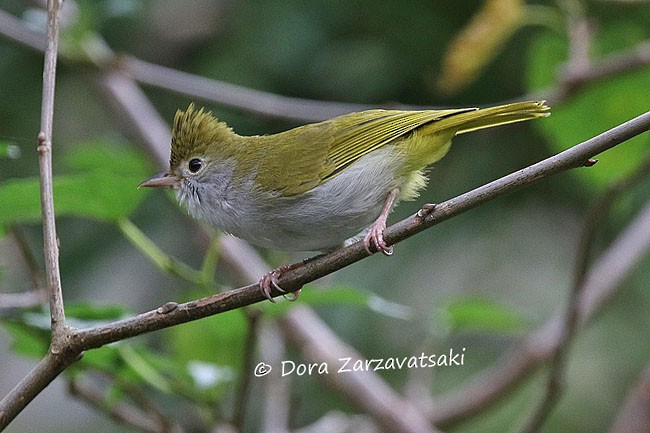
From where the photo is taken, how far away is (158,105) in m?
5.28

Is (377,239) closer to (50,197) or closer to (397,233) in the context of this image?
(397,233)

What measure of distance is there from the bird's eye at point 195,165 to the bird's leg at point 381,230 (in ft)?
1.96

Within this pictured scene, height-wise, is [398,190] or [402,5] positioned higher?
[402,5]

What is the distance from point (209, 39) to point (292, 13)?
0.61 meters

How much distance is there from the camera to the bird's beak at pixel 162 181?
263 cm

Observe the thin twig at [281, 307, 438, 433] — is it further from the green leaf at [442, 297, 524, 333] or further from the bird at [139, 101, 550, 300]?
the bird at [139, 101, 550, 300]

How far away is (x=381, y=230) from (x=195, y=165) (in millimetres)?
719

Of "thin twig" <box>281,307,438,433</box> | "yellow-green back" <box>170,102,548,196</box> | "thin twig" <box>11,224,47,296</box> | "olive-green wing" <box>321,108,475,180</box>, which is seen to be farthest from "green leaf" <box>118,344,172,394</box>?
"thin twig" <box>281,307,438,433</box>

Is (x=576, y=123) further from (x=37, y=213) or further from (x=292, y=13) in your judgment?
(x=37, y=213)

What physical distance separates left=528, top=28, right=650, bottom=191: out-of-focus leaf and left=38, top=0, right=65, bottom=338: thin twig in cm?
203

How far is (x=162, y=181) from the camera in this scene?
107 inches

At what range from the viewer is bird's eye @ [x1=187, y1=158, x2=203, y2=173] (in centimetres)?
Answer: 280

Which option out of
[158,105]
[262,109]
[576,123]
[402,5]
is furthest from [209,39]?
[576,123]

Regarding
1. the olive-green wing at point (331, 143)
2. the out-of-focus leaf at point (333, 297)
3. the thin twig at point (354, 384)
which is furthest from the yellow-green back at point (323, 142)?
the thin twig at point (354, 384)
